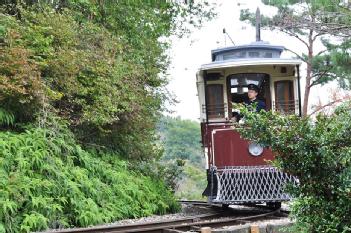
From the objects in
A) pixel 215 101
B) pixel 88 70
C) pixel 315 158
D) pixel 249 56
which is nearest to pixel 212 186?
pixel 215 101

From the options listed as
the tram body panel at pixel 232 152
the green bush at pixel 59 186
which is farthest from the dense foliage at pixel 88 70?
the tram body panel at pixel 232 152

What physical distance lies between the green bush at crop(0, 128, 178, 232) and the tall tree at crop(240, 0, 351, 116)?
13.1 ft

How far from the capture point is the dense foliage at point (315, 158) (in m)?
4.98

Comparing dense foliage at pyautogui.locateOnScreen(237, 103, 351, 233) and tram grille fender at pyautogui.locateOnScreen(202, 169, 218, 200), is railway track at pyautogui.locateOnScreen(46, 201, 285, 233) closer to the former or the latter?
tram grille fender at pyautogui.locateOnScreen(202, 169, 218, 200)

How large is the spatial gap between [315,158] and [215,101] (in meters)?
5.83

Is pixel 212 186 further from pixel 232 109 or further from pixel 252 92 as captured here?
pixel 252 92

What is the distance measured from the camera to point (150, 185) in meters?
11.2

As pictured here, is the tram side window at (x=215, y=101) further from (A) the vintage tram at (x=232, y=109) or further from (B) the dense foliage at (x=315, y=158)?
(B) the dense foliage at (x=315, y=158)

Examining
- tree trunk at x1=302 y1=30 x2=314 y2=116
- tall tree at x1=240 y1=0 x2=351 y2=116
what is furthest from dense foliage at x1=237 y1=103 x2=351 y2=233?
tree trunk at x1=302 y1=30 x2=314 y2=116

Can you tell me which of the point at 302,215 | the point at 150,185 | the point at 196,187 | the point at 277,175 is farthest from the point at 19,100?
the point at 196,187

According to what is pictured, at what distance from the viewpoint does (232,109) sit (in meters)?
10.7

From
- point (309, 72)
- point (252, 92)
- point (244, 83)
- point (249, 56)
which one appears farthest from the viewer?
point (309, 72)

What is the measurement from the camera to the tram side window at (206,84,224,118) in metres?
10.8

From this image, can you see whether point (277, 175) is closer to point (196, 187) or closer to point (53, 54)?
point (53, 54)
